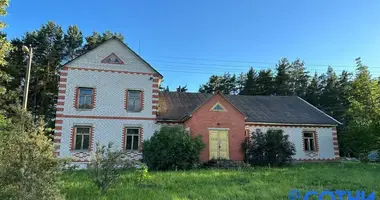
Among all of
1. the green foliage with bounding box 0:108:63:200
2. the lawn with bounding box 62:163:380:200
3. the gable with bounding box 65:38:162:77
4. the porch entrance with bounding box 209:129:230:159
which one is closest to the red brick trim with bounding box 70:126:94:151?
the gable with bounding box 65:38:162:77

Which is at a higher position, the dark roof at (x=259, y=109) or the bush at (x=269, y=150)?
the dark roof at (x=259, y=109)

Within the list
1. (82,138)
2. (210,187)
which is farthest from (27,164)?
(82,138)

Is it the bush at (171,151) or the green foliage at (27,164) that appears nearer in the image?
the green foliage at (27,164)

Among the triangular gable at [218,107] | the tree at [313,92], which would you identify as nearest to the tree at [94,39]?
the triangular gable at [218,107]

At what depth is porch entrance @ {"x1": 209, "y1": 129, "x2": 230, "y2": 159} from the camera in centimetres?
1980

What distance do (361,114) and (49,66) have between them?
3492 centimetres

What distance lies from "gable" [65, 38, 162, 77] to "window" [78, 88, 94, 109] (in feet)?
5.84

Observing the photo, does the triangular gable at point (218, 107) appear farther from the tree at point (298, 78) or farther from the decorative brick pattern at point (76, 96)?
the tree at point (298, 78)

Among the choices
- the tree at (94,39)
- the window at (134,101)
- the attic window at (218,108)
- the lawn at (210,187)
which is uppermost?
the tree at (94,39)

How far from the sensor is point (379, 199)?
8.52 metres

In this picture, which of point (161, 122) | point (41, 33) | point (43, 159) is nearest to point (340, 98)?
point (161, 122)

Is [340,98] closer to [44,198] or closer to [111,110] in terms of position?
[111,110]

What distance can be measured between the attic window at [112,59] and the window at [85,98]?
7.89 feet

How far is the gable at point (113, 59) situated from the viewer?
20594mm
